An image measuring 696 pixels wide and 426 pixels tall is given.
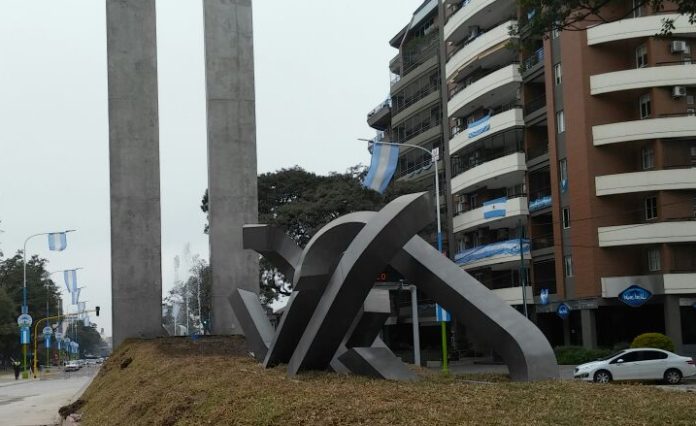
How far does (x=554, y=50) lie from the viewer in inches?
1777

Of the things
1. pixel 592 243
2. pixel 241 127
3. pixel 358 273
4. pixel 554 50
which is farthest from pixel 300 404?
pixel 554 50

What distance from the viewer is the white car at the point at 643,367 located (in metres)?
26.1

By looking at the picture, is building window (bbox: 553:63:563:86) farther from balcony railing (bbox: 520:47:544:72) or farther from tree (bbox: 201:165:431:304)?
tree (bbox: 201:165:431:304)

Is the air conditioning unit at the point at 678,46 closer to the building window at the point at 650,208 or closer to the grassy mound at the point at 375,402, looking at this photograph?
the building window at the point at 650,208

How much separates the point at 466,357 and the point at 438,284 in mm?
46554

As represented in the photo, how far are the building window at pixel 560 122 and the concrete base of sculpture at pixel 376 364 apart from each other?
116 ft

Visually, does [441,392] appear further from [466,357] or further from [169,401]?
[466,357]

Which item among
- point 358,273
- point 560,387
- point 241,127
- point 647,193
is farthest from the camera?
point 647,193

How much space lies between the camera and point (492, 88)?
166ft

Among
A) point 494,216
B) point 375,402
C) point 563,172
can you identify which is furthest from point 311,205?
point 375,402

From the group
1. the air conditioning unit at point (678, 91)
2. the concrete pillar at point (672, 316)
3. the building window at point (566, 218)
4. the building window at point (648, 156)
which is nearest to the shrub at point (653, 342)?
the concrete pillar at point (672, 316)

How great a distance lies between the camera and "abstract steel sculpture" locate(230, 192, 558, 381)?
958cm

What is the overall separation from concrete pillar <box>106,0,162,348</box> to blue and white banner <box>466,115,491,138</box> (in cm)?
2653

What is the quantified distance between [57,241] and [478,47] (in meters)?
28.6
